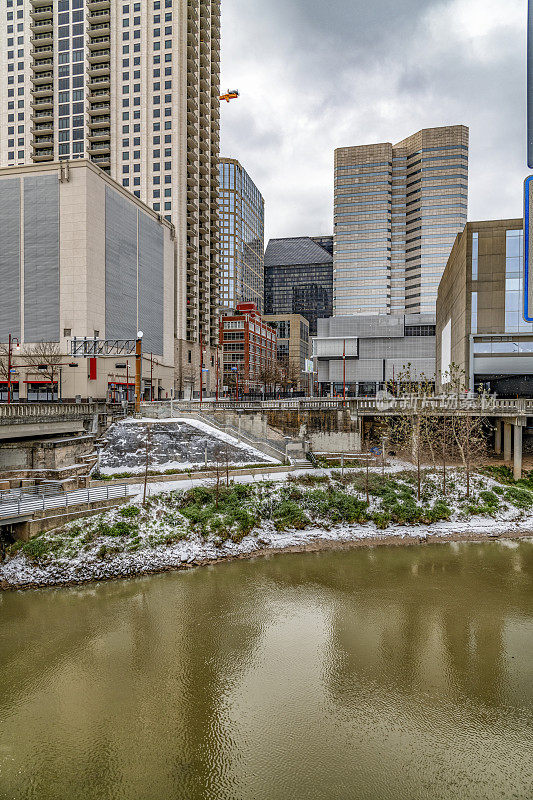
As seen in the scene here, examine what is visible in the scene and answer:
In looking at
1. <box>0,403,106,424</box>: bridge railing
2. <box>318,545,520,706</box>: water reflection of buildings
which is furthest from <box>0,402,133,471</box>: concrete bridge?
<box>318,545,520,706</box>: water reflection of buildings

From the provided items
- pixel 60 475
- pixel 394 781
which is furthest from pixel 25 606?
pixel 394 781

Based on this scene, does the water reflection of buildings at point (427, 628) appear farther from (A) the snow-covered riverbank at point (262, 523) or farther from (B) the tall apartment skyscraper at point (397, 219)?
(B) the tall apartment skyscraper at point (397, 219)

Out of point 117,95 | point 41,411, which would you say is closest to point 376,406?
point 41,411

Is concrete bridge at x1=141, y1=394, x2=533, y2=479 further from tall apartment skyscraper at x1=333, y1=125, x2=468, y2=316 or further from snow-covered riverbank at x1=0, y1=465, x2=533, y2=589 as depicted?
tall apartment skyscraper at x1=333, y1=125, x2=468, y2=316

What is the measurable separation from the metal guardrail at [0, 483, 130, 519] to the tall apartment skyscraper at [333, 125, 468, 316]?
13029 cm

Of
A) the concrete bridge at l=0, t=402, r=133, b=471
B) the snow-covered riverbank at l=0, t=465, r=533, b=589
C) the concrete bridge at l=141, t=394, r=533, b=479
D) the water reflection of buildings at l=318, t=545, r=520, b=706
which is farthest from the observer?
the concrete bridge at l=141, t=394, r=533, b=479

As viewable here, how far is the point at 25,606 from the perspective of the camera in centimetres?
1994

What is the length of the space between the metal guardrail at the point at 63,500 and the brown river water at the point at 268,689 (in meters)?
4.76

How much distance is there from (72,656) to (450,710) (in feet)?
41.2

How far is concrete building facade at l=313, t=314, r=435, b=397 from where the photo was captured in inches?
4643

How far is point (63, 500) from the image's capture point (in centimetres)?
2686

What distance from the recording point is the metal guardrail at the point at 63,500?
24531mm

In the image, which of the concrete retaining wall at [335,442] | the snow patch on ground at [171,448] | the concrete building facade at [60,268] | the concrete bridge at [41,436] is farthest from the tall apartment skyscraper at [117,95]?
the concrete bridge at [41,436]

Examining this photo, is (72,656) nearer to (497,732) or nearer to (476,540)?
(497,732)
